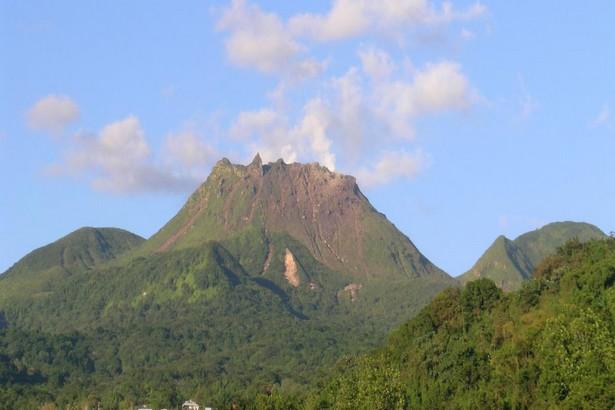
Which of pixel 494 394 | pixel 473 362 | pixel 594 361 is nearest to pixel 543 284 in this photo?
pixel 473 362

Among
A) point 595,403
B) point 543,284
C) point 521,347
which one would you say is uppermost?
point 543,284

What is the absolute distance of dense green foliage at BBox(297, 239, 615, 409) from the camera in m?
115

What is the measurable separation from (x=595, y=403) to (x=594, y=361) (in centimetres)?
402

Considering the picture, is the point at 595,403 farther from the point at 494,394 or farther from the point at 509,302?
the point at 509,302

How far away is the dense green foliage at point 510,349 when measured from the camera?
115 meters

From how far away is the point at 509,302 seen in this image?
174625mm

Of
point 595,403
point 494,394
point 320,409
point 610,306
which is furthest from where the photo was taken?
point 320,409

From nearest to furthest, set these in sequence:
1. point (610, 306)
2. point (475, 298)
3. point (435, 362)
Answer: point (610, 306)
point (435, 362)
point (475, 298)

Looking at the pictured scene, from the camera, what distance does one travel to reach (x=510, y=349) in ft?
472

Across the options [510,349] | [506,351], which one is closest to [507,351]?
[506,351]

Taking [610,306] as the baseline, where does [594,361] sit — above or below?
below

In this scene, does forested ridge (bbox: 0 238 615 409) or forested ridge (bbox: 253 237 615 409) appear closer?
forested ridge (bbox: 253 237 615 409)

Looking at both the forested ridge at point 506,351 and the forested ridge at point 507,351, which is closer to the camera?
the forested ridge at point 507,351

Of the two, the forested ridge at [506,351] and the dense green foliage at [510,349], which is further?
the forested ridge at [506,351]
